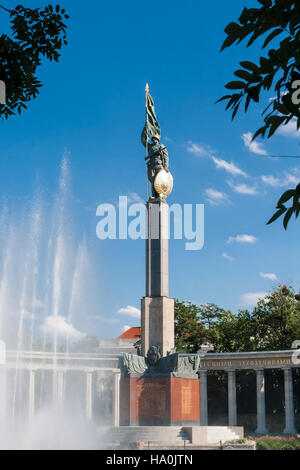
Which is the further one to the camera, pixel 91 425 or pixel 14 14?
pixel 91 425

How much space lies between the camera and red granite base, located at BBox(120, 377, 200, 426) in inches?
1545

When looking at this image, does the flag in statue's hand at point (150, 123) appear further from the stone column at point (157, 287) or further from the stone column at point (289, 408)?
the stone column at point (289, 408)

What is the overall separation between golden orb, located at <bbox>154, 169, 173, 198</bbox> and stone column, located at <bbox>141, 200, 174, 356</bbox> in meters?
0.76

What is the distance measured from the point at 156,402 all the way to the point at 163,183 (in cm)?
1577

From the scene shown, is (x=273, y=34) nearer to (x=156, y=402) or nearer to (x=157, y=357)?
(x=156, y=402)

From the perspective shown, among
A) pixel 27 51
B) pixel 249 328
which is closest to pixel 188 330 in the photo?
pixel 249 328

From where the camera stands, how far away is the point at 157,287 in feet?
142

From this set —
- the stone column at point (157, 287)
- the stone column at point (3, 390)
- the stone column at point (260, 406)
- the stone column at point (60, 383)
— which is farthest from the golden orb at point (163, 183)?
the stone column at point (60, 383)

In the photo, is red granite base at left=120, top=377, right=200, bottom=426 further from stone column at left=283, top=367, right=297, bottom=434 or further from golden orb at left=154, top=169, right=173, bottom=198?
stone column at left=283, top=367, right=297, bottom=434

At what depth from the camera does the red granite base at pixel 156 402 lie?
39250mm
